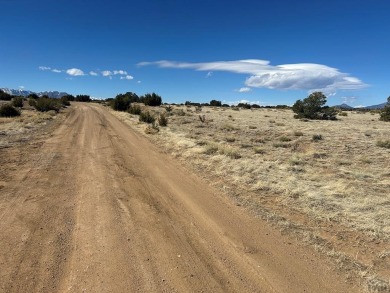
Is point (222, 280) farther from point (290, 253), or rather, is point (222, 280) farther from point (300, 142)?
point (300, 142)

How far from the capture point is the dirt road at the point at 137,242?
4977mm

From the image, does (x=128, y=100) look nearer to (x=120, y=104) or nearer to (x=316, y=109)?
(x=120, y=104)

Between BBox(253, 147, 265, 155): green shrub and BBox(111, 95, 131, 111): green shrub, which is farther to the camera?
BBox(111, 95, 131, 111): green shrub

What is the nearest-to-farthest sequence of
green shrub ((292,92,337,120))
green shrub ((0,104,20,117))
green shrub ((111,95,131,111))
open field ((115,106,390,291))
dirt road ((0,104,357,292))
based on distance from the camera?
dirt road ((0,104,357,292))
open field ((115,106,390,291))
green shrub ((0,104,20,117))
green shrub ((292,92,337,120))
green shrub ((111,95,131,111))

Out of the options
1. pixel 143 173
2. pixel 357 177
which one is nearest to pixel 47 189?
pixel 143 173

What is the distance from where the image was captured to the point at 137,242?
6.19m

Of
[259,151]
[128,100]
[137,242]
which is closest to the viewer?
[137,242]

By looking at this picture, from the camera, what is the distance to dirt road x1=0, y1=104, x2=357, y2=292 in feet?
16.3

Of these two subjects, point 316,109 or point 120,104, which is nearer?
point 316,109

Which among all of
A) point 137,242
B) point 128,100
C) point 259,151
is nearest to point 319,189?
point 259,151

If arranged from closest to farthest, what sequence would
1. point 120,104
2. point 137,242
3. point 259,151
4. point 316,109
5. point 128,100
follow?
point 137,242, point 259,151, point 316,109, point 120,104, point 128,100

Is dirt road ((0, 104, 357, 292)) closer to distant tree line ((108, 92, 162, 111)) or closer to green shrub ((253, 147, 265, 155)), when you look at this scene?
green shrub ((253, 147, 265, 155))

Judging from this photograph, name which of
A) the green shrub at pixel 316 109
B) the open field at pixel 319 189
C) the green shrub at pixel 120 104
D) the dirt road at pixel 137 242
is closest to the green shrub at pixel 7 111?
the green shrub at pixel 120 104

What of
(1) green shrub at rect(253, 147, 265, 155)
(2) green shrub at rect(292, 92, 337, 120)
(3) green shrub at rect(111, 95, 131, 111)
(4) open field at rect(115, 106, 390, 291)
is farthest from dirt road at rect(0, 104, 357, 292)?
(3) green shrub at rect(111, 95, 131, 111)
